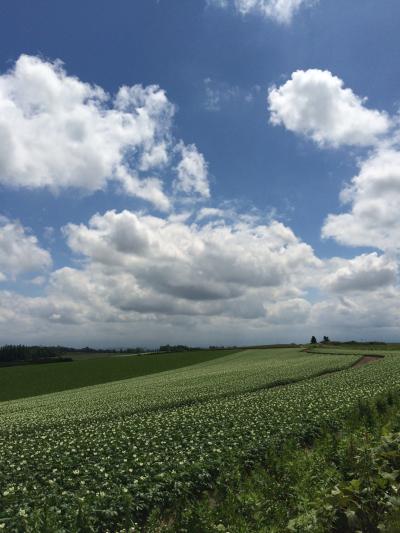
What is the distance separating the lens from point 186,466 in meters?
12.5

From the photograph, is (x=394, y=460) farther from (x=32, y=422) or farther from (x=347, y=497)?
(x=32, y=422)

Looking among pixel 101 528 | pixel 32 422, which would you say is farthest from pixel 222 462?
pixel 32 422

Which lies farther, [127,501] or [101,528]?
[127,501]

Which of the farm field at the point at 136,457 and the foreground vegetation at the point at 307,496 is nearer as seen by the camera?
the foreground vegetation at the point at 307,496

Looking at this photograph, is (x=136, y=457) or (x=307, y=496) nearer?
(x=307, y=496)

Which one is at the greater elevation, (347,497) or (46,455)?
(347,497)

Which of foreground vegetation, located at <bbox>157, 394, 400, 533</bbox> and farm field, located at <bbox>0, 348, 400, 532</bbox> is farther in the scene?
farm field, located at <bbox>0, 348, 400, 532</bbox>

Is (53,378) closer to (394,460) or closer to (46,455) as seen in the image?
(46,455)

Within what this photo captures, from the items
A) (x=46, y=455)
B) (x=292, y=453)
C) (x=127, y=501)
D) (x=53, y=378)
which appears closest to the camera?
(x=127, y=501)

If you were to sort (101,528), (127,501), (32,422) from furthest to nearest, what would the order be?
(32,422), (127,501), (101,528)

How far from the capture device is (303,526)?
24.4 ft

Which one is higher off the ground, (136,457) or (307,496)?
(307,496)

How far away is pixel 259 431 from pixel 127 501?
7.45m

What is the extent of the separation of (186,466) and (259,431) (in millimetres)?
4686
